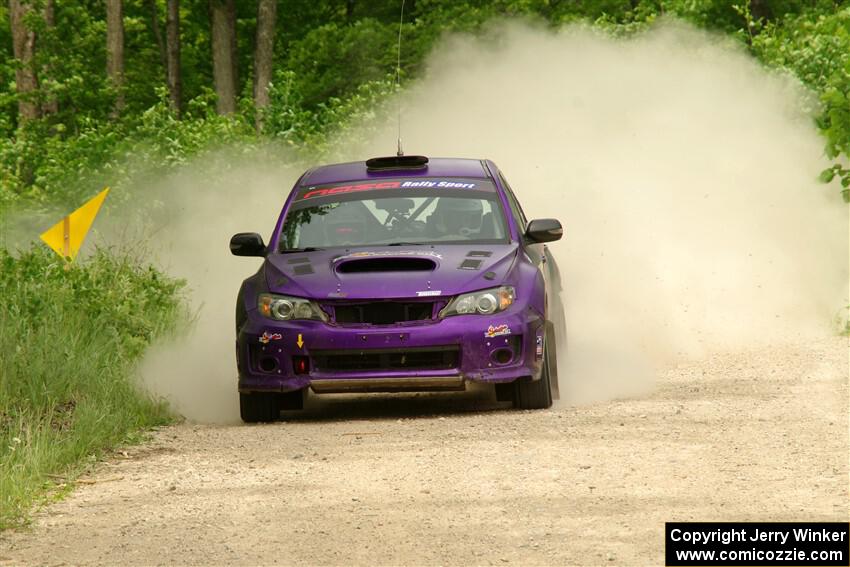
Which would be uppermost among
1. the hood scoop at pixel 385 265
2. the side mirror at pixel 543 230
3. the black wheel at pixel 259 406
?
the side mirror at pixel 543 230

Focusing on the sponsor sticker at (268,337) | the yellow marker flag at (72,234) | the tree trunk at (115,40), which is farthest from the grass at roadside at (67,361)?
the tree trunk at (115,40)

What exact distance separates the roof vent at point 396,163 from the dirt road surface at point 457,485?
76.5 inches

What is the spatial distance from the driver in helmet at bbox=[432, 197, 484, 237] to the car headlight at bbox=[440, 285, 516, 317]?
1.10 meters

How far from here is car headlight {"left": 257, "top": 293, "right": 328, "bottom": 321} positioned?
11539 mm

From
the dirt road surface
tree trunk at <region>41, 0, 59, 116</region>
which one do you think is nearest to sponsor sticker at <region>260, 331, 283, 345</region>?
the dirt road surface

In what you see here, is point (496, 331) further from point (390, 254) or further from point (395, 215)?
point (395, 215)

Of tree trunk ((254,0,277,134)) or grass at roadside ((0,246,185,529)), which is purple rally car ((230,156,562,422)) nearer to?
grass at roadside ((0,246,185,529))

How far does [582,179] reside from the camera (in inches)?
900

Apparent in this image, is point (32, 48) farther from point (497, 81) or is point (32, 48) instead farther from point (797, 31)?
point (797, 31)

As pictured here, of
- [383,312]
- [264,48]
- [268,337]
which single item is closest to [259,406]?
[268,337]

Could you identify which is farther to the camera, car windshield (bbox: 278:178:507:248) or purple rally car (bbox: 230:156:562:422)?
car windshield (bbox: 278:178:507:248)

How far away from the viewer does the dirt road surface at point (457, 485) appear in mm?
7242

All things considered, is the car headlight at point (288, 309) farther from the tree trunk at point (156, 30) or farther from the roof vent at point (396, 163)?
the tree trunk at point (156, 30)

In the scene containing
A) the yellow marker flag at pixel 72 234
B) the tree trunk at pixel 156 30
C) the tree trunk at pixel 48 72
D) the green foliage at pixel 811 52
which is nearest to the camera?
the green foliage at pixel 811 52
